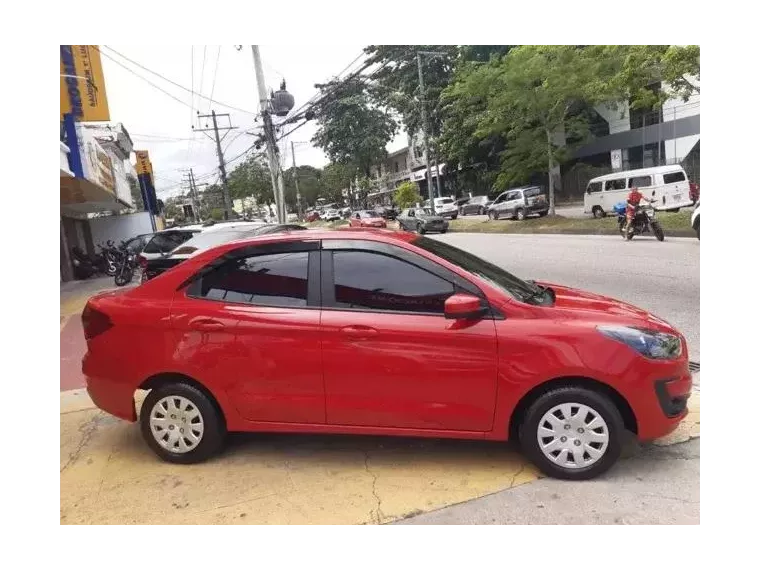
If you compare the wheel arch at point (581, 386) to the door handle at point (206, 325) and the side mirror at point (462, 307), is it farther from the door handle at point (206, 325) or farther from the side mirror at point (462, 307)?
the door handle at point (206, 325)

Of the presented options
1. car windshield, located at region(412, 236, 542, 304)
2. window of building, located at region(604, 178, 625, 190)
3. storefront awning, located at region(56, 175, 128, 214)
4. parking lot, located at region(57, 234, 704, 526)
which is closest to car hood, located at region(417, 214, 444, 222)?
window of building, located at region(604, 178, 625, 190)

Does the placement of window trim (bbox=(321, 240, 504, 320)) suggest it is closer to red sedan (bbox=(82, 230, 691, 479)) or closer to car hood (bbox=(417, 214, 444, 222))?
red sedan (bbox=(82, 230, 691, 479))

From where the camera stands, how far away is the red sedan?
9.22 ft

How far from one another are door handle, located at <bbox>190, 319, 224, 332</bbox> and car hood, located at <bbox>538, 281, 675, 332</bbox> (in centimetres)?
198

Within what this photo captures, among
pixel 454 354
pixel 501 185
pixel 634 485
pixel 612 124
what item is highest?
pixel 612 124

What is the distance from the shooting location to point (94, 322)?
330 centimetres

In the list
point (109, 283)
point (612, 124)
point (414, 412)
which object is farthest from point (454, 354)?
point (612, 124)

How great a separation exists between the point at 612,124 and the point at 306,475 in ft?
58.8

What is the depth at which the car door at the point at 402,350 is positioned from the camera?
2.85m

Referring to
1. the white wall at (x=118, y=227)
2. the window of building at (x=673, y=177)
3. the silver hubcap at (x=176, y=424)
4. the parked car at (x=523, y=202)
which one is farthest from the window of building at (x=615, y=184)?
the white wall at (x=118, y=227)

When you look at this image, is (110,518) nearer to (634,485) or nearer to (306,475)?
(306,475)

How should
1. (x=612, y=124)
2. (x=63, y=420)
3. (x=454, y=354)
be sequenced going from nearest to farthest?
(x=454, y=354) < (x=63, y=420) < (x=612, y=124)

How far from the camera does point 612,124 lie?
17.5m

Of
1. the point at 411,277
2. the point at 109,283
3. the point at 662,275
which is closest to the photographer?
the point at 411,277
